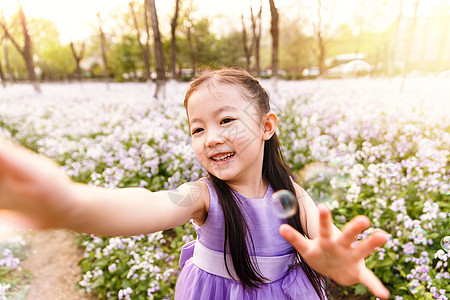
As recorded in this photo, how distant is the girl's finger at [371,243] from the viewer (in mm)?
768

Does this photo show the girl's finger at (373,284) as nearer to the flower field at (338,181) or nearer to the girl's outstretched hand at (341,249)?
the girl's outstretched hand at (341,249)

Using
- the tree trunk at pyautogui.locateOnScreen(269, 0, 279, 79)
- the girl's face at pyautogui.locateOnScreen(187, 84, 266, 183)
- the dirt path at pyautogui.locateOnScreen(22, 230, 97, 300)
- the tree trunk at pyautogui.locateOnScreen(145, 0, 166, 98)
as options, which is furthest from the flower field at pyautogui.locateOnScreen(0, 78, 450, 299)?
the tree trunk at pyautogui.locateOnScreen(145, 0, 166, 98)

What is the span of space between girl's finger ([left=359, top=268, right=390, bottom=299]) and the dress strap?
2.46ft

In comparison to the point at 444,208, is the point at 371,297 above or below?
below

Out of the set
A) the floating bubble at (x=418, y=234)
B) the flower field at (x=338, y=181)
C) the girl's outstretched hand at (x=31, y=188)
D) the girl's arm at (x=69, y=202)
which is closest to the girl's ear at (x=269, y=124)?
the girl's arm at (x=69, y=202)

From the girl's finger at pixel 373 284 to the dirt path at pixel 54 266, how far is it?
10.4ft

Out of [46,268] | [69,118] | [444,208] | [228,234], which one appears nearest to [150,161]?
[46,268]

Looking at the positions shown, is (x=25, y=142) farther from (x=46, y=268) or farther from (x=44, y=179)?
(x=44, y=179)

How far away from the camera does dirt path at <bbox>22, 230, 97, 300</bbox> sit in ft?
10.9

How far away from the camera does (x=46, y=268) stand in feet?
12.2

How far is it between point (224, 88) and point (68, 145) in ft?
16.0

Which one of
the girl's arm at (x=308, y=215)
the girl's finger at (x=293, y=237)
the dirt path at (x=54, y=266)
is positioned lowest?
the dirt path at (x=54, y=266)

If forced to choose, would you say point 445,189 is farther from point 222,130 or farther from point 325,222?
point 325,222

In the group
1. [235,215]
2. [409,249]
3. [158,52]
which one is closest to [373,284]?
[235,215]
